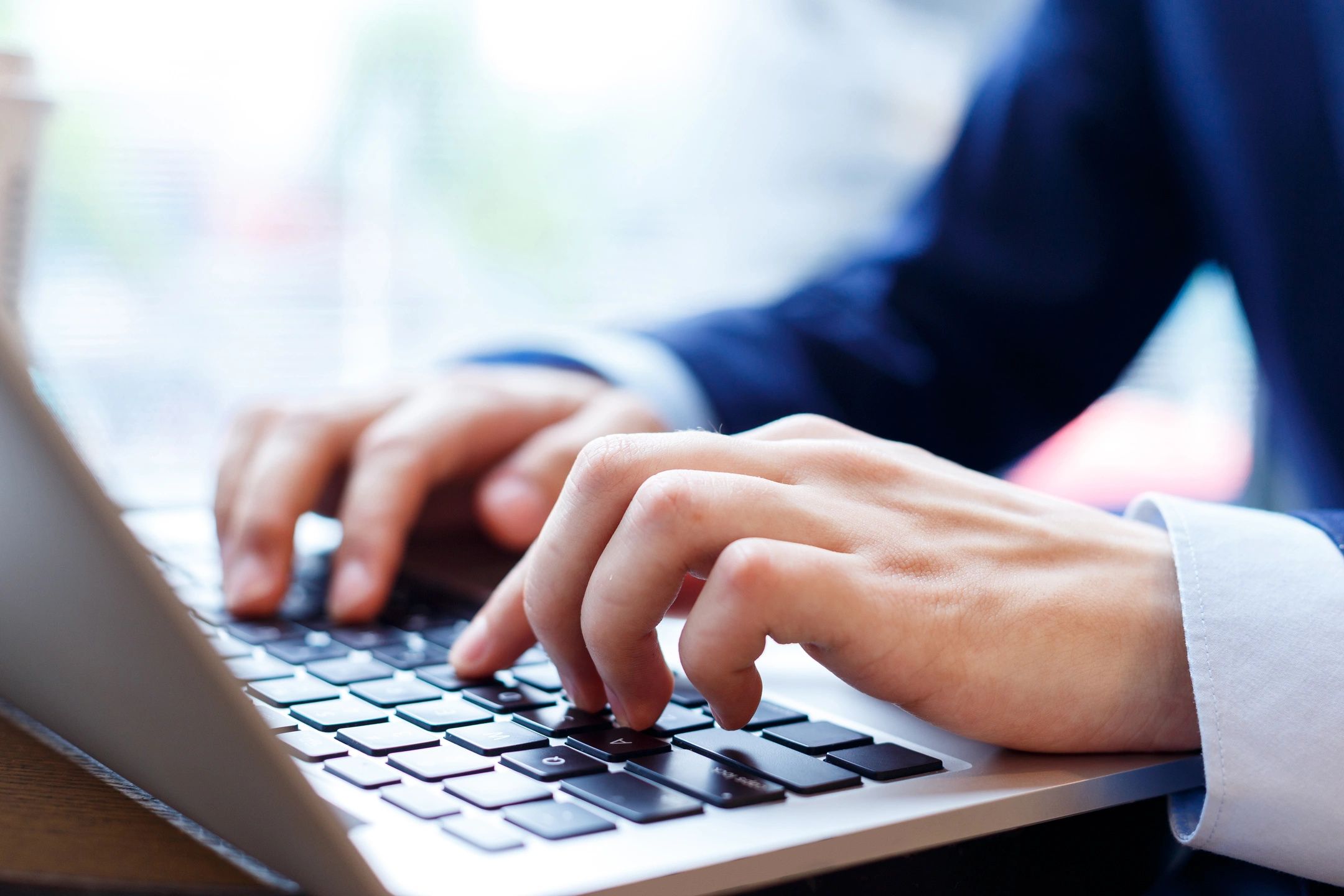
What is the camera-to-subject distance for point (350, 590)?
55cm

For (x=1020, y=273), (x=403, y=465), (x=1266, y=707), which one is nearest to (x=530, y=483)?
(x=403, y=465)

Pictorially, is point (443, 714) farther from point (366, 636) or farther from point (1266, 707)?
point (1266, 707)

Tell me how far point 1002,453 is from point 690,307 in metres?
1.50

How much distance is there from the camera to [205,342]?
2223 millimetres

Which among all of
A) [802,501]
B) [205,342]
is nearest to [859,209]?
[205,342]

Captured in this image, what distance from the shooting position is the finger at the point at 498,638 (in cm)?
43

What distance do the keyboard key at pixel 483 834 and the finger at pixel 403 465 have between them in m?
0.28

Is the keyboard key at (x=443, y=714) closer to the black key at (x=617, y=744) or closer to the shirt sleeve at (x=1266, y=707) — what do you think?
the black key at (x=617, y=744)

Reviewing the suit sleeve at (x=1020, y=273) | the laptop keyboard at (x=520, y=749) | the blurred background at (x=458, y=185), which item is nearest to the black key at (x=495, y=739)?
the laptop keyboard at (x=520, y=749)

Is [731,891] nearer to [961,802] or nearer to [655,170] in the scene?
[961,802]

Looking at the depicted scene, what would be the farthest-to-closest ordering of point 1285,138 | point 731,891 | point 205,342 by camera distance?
point 205,342 → point 1285,138 → point 731,891

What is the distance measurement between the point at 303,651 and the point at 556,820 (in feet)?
0.76

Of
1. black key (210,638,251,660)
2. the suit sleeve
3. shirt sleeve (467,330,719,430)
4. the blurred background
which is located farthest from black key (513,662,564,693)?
the blurred background

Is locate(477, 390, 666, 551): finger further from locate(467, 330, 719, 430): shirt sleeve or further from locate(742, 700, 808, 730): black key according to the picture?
locate(742, 700, 808, 730): black key
